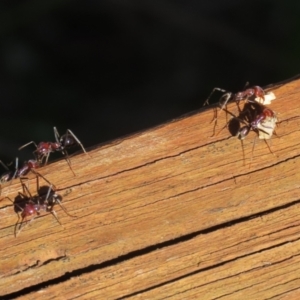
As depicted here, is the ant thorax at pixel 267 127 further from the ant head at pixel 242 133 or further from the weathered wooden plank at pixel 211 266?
the weathered wooden plank at pixel 211 266

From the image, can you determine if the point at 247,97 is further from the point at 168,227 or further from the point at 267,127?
the point at 168,227

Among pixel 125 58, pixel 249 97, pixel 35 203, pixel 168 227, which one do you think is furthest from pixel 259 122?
pixel 125 58

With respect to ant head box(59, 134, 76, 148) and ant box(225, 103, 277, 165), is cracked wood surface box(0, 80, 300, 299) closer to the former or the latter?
ant box(225, 103, 277, 165)

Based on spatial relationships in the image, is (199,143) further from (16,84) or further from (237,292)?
(16,84)

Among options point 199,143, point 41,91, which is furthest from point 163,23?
point 199,143

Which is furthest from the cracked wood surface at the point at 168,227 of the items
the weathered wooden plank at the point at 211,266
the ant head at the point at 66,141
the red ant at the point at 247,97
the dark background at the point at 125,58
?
the dark background at the point at 125,58

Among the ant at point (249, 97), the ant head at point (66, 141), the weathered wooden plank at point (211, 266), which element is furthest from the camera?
the ant head at point (66, 141)

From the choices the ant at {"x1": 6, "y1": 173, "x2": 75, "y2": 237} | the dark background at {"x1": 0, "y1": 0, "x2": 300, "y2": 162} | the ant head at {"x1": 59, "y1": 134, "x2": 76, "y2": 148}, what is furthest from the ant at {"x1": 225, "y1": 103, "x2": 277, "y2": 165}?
the dark background at {"x1": 0, "y1": 0, "x2": 300, "y2": 162}

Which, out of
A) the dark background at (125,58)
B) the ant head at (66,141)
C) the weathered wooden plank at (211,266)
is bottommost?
the weathered wooden plank at (211,266)
